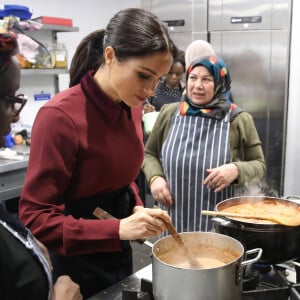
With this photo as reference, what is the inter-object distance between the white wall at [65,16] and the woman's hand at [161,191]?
1677 millimetres

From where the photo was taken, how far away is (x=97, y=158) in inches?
45.1

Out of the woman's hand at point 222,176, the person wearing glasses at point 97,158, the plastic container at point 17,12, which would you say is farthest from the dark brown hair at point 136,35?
the plastic container at point 17,12

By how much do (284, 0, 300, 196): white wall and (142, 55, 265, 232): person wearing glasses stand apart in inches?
59.2

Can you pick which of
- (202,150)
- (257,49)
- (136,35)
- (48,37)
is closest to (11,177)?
(202,150)

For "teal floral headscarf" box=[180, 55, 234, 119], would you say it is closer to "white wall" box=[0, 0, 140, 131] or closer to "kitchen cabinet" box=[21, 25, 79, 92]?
"kitchen cabinet" box=[21, 25, 79, 92]

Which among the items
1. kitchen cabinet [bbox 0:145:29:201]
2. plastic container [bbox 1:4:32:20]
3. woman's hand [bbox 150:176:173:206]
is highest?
plastic container [bbox 1:4:32:20]

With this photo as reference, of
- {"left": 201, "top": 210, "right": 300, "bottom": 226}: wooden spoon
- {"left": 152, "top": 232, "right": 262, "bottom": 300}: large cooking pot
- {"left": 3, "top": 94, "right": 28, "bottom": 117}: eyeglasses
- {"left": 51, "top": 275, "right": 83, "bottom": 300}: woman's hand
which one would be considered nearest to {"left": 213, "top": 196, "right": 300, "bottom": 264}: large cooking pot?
{"left": 201, "top": 210, "right": 300, "bottom": 226}: wooden spoon

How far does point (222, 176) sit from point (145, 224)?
2.33 ft

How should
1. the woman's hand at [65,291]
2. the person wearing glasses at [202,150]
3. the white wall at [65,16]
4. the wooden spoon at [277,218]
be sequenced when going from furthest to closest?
the white wall at [65,16], the person wearing glasses at [202,150], the wooden spoon at [277,218], the woman's hand at [65,291]

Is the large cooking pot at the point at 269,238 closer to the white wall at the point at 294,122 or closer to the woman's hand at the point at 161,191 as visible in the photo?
the woman's hand at the point at 161,191

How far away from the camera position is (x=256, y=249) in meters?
0.98

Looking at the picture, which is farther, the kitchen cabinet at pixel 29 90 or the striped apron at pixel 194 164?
the kitchen cabinet at pixel 29 90

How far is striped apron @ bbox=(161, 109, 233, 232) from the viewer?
1.77 m

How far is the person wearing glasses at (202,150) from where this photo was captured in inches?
69.7
